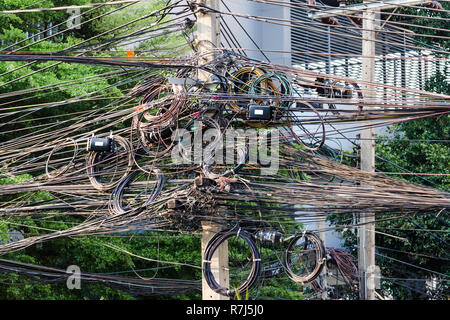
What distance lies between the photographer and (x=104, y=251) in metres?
13.5

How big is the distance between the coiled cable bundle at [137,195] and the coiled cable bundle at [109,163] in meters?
0.23

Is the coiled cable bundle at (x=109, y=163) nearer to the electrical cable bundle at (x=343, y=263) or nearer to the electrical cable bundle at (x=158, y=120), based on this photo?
the electrical cable bundle at (x=158, y=120)

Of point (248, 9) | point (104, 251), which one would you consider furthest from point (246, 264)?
point (248, 9)

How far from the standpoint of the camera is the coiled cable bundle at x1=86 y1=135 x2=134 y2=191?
9961 mm

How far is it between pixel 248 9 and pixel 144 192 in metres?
13.2

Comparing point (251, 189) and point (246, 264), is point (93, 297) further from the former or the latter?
point (251, 189)

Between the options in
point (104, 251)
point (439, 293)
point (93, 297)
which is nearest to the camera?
point (104, 251)

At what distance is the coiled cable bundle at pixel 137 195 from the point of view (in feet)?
29.8

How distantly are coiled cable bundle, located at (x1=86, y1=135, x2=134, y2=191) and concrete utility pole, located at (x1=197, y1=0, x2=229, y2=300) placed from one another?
161 centimetres

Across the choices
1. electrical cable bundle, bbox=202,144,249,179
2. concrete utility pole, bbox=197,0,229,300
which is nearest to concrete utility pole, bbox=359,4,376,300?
electrical cable bundle, bbox=202,144,249,179

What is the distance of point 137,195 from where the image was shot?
9523 millimetres

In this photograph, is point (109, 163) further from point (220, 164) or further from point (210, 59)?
point (210, 59)

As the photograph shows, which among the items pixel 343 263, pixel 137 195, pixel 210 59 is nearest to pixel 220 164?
pixel 137 195

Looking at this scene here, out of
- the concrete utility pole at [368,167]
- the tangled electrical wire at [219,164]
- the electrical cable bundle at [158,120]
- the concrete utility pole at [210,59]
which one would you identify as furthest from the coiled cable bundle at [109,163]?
the concrete utility pole at [368,167]
